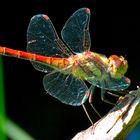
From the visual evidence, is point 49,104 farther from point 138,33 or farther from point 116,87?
point 116,87

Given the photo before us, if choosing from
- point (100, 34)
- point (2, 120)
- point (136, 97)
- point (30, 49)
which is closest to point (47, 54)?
point (30, 49)

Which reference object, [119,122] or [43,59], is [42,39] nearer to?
[43,59]

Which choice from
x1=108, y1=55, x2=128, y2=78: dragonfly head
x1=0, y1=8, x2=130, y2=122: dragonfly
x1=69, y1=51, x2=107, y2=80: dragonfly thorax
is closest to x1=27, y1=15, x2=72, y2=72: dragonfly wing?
x1=0, y1=8, x2=130, y2=122: dragonfly

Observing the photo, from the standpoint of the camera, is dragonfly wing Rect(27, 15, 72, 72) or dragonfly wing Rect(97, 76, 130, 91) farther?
dragonfly wing Rect(27, 15, 72, 72)

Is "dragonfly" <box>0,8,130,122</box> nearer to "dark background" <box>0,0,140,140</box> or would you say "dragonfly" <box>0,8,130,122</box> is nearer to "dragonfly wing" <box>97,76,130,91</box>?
"dragonfly wing" <box>97,76,130,91</box>

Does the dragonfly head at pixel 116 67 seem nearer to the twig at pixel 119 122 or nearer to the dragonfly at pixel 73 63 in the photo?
the dragonfly at pixel 73 63

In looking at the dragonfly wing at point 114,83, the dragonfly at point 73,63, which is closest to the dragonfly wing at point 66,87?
the dragonfly at point 73,63

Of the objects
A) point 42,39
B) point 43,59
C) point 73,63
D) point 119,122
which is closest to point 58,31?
point 42,39
